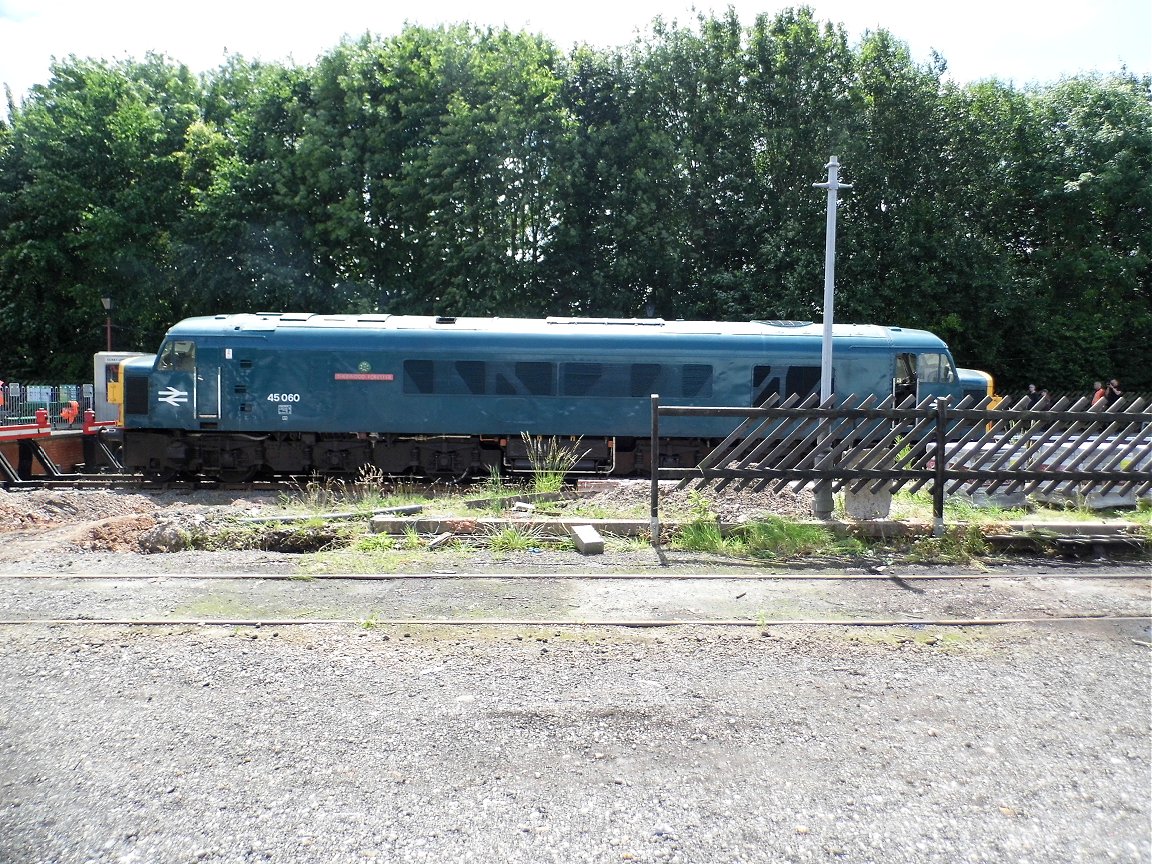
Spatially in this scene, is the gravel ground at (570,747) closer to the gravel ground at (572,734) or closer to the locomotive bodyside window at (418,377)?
the gravel ground at (572,734)

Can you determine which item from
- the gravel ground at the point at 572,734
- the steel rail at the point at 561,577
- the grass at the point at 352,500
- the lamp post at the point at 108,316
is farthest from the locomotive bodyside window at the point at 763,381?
the lamp post at the point at 108,316

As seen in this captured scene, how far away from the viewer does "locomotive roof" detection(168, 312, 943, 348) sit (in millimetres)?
15844

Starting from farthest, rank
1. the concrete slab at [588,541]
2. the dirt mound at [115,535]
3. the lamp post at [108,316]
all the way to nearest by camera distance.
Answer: the lamp post at [108,316]
the dirt mound at [115,535]
the concrete slab at [588,541]

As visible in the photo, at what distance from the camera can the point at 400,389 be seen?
15734 mm

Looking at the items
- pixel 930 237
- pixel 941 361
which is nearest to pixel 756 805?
pixel 941 361

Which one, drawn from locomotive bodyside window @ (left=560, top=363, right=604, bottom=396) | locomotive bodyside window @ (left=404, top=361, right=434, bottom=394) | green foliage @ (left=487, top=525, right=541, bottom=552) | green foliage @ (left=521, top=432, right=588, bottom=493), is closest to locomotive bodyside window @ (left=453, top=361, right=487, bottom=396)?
locomotive bodyside window @ (left=404, top=361, right=434, bottom=394)

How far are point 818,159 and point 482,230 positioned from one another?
11627 millimetres

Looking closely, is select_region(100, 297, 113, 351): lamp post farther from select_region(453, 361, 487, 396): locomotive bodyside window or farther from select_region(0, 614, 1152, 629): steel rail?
select_region(0, 614, 1152, 629): steel rail

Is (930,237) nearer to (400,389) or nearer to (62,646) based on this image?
(400,389)

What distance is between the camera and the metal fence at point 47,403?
23.3 metres

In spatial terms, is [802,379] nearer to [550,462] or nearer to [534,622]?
[550,462]

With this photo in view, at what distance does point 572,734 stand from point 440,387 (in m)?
11.9

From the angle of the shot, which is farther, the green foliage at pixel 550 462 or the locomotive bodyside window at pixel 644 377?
the locomotive bodyside window at pixel 644 377

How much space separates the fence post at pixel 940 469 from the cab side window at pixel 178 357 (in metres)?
12.7
